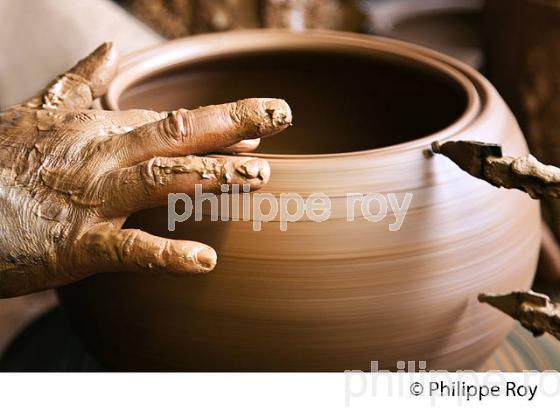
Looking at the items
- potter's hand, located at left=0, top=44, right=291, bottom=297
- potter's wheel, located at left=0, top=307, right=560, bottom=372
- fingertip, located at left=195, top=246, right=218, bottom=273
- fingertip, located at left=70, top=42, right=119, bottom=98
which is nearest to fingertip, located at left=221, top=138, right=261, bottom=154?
potter's hand, located at left=0, top=44, right=291, bottom=297

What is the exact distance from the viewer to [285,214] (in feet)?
2.84

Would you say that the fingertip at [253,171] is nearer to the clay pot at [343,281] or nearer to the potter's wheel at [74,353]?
the clay pot at [343,281]

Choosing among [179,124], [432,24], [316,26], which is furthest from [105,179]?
[432,24]

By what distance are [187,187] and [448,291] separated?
33 cm

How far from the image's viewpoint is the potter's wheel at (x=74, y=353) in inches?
43.6

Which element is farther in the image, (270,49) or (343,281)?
(270,49)

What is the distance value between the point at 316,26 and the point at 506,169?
1877 mm

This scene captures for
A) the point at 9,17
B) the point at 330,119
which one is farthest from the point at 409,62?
the point at 9,17

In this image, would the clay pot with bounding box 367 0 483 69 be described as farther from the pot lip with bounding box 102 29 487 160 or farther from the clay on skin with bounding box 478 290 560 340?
the clay on skin with bounding box 478 290 560 340

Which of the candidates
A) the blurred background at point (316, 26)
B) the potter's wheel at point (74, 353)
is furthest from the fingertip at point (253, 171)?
the blurred background at point (316, 26)

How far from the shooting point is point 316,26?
2617mm

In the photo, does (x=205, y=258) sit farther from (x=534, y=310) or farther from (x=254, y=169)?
(x=534, y=310)

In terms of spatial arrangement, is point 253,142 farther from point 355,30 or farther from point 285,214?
point 355,30

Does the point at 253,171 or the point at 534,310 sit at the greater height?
the point at 253,171
